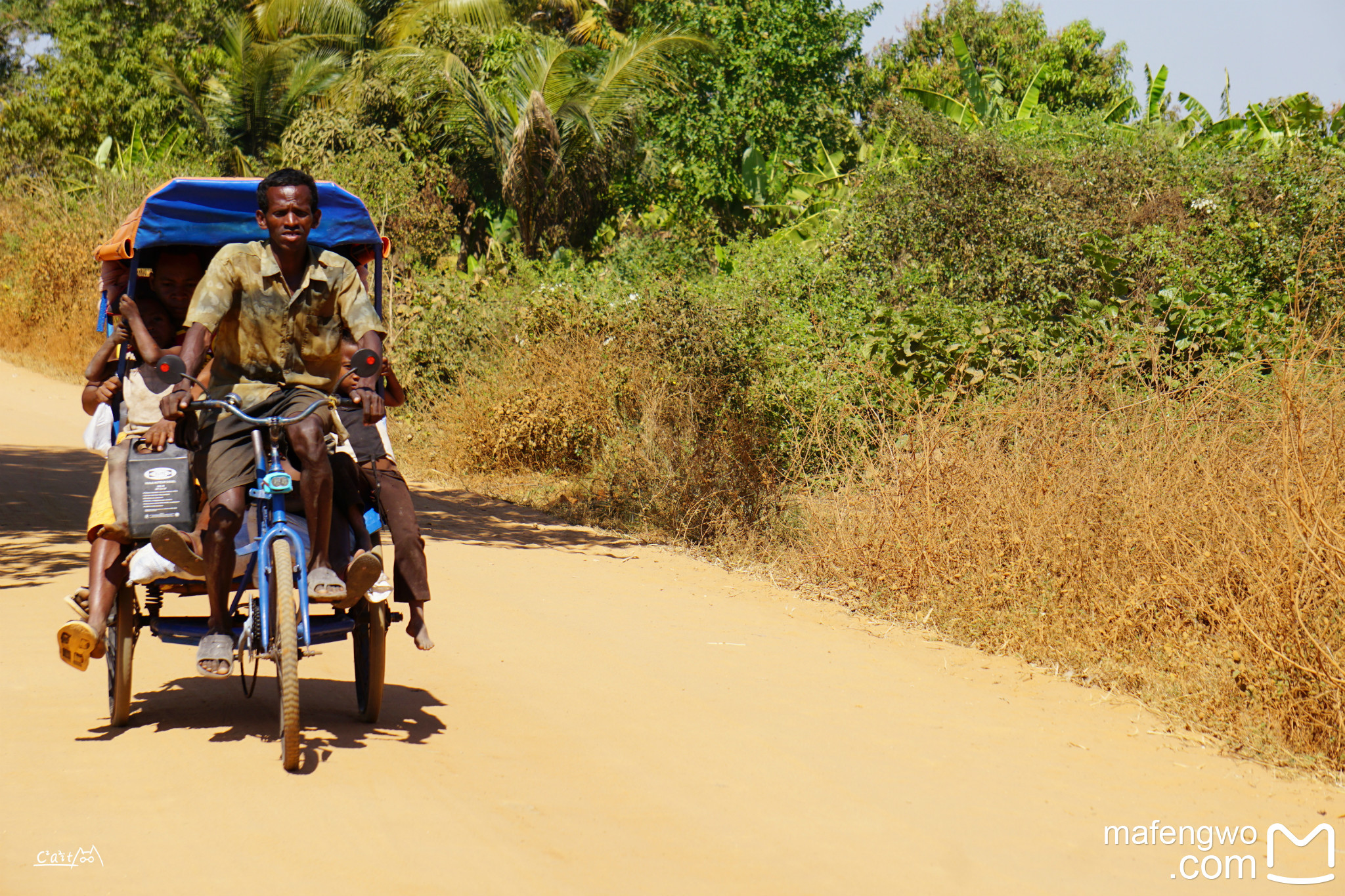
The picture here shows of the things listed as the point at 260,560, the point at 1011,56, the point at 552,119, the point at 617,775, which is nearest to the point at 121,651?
the point at 260,560

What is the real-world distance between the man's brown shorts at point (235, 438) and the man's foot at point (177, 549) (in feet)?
0.68

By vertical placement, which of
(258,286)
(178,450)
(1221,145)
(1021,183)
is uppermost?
(1221,145)

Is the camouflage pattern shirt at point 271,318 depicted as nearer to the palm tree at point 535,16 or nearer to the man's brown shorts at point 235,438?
the man's brown shorts at point 235,438

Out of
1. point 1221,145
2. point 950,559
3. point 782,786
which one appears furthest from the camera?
point 1221,145

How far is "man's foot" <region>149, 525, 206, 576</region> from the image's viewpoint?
14.5ft

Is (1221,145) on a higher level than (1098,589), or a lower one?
higher

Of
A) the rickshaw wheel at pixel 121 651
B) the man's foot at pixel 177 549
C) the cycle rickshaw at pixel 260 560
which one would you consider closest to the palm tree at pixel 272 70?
the cycle rickshaw at pixel 260 560

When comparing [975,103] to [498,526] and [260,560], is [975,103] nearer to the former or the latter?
[498,526]

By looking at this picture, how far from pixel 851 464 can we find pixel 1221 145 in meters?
10.9

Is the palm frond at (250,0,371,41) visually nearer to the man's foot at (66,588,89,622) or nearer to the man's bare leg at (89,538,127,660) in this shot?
the man's foot at (66,588,89,622)

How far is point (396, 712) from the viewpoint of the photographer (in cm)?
541

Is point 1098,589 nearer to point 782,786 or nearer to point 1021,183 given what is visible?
point 782,786

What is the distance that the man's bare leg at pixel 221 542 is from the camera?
14.8 ft

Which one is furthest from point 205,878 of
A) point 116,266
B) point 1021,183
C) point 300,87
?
Answer: point 300,87
